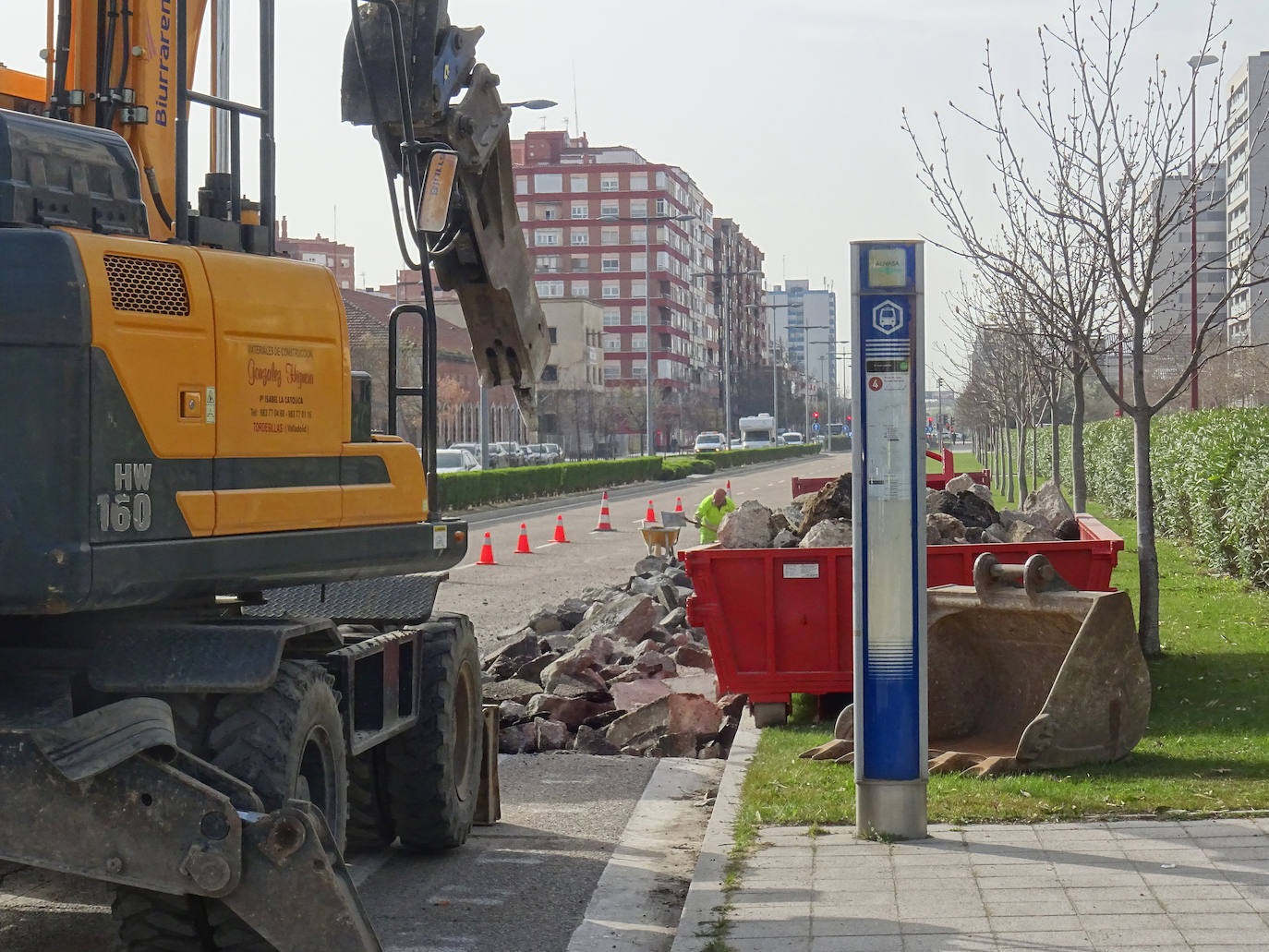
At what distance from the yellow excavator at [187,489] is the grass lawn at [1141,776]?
7.05 ft

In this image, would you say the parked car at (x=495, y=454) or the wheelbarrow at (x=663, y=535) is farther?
the parked car at (x=495, y=454)

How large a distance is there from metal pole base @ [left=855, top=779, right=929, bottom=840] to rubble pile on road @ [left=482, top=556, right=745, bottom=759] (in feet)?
10.8

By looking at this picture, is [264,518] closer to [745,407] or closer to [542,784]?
[542,784]

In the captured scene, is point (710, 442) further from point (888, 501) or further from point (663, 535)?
point (888, 501)

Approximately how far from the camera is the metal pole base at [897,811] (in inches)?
273

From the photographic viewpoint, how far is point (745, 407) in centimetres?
13788

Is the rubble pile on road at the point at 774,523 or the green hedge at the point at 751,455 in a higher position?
the green hedge at the point at 751,455

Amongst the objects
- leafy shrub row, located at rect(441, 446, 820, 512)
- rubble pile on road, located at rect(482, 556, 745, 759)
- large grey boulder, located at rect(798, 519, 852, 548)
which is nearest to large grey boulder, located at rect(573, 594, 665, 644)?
rubble pile on road, located at rect(482, 556, 745, 759)

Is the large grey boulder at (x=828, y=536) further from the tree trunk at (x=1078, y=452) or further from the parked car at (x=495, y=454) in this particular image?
the parked car at (x=495, y=454)

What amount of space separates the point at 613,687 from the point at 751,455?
238 feet

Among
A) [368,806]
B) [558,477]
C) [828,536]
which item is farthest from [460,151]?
[558,477]

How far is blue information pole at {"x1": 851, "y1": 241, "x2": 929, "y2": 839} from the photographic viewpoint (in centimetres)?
711

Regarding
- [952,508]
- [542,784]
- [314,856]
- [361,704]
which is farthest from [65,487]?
[952,508]

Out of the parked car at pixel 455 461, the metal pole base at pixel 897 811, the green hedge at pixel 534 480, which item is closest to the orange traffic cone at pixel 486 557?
the green hedge at pixel 534 480
